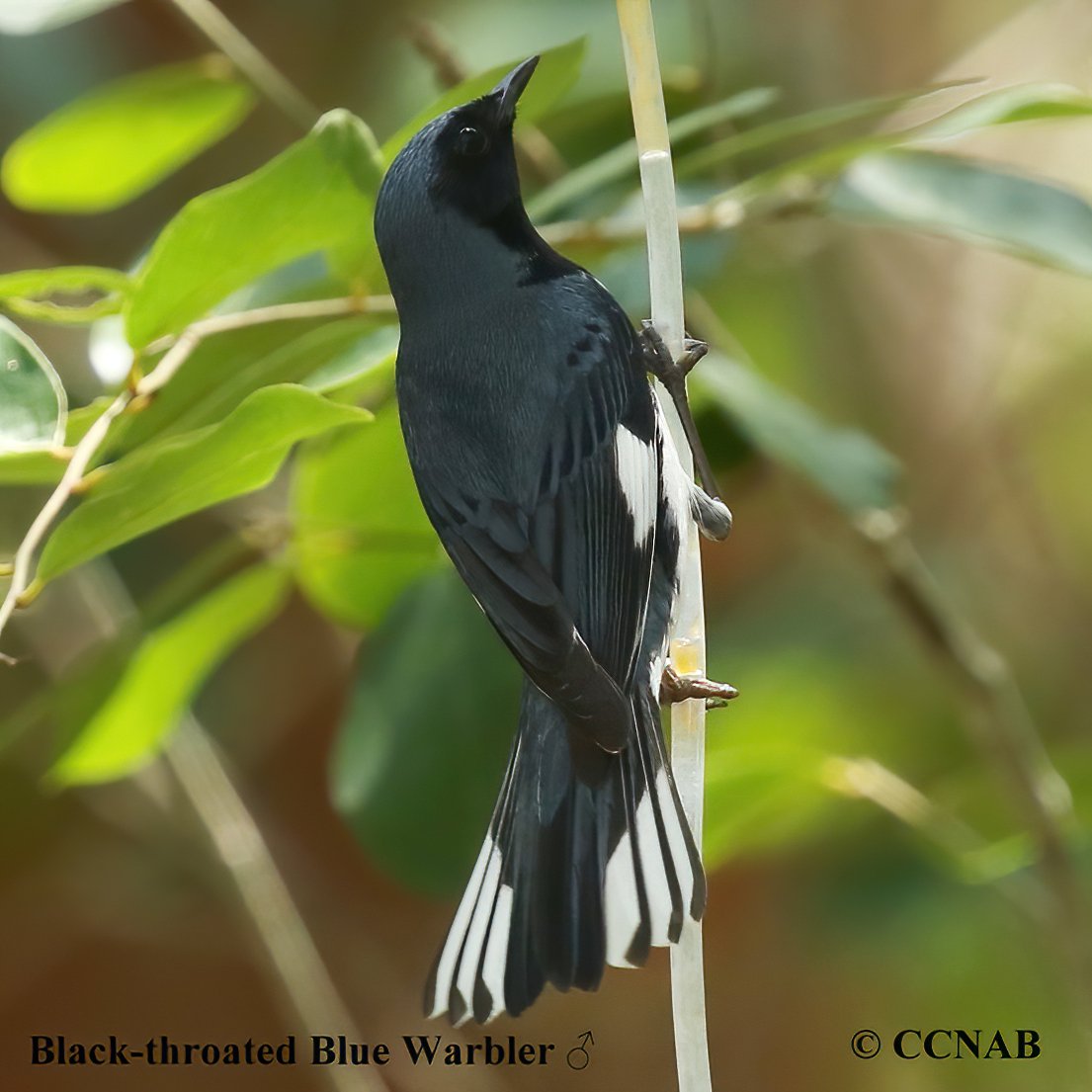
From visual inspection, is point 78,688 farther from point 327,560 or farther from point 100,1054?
point 100,1054

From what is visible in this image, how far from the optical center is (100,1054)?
2.39 m

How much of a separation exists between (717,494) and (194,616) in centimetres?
42

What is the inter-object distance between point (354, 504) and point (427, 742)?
8.2 inches

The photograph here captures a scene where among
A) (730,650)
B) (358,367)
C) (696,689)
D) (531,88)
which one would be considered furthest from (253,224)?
(730,650)

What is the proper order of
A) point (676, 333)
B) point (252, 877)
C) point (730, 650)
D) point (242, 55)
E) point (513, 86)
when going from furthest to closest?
point (730, 650) → point (252, 877) → point (242, 55) → point (513, 86) → point (676, 333)

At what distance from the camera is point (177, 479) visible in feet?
2.41

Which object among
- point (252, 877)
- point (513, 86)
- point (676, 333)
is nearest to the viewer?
point (676, 333)

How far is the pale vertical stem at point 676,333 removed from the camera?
0.66 metres

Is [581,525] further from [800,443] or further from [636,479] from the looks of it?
[800,443]

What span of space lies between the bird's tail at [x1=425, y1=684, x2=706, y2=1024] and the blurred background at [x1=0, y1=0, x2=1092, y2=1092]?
163mm

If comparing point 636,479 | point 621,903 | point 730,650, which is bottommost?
point 621,903

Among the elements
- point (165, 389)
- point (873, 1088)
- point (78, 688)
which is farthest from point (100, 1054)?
point (165, 389)

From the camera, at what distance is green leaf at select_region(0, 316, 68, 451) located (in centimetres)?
79

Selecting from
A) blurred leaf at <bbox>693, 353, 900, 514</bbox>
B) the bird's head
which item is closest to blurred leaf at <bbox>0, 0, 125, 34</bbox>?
the bird's head
